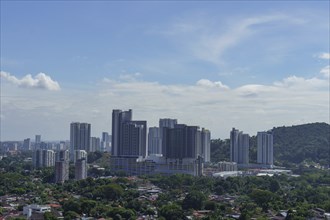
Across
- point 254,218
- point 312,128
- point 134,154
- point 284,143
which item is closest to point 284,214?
point 254,218

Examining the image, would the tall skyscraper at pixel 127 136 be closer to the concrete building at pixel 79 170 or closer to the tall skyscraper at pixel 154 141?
the concrete building at pixel 79 170

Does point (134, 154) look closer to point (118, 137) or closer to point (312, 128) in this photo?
point (118, 137)

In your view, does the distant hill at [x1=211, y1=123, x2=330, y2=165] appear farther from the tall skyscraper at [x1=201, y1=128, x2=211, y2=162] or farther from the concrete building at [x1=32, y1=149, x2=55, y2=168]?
the concrete building at [x1=32, y1=149, x2=55, y2=168]

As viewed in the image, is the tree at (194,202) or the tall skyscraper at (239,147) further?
the tall skyscraper at (239,147)

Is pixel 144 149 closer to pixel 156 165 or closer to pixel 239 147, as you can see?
pixel 156 165

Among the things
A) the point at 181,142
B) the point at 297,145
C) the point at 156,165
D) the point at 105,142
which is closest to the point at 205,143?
the point at 181,142

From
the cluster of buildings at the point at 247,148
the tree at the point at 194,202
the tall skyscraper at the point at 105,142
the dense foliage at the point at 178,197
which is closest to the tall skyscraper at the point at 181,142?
the cluster of buildings at the point at 247,148
